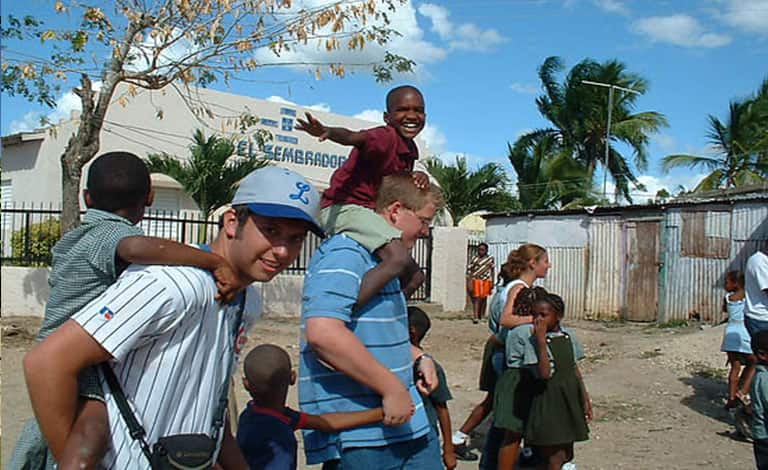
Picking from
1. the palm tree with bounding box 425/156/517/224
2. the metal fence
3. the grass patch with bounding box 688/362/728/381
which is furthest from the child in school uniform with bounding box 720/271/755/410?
the palm tree with bounding box 425/156/517/224

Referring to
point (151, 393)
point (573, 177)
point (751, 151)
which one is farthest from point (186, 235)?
point (751, 151)

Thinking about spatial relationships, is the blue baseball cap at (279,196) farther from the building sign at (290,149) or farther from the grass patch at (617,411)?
the building sign at (290,149)

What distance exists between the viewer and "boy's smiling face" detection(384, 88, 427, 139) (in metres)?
3.48

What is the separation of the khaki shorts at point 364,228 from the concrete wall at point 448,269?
1629cm

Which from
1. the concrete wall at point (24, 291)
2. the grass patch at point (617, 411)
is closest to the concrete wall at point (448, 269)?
the concrete wall at point (24, 291)

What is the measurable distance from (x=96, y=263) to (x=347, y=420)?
3.16 ft

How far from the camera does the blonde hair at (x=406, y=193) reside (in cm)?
276

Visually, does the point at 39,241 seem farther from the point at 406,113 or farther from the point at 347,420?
the point at 347,420

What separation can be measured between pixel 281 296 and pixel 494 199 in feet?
35.7

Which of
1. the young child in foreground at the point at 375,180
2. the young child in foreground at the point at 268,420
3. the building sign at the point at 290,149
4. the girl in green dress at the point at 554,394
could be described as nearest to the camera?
the young child in foreground at the point at 375,180

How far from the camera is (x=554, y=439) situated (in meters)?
5.15

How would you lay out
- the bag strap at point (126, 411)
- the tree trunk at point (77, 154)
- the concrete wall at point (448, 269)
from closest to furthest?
the bag strap at point (126, 411)
the tree trunk at point (77, 154)
the concrete wall at point (448, 269)

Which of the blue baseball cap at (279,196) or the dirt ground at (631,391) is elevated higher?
the blue baseball cap at (279,196)

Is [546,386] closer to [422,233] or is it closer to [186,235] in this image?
[422,233]
